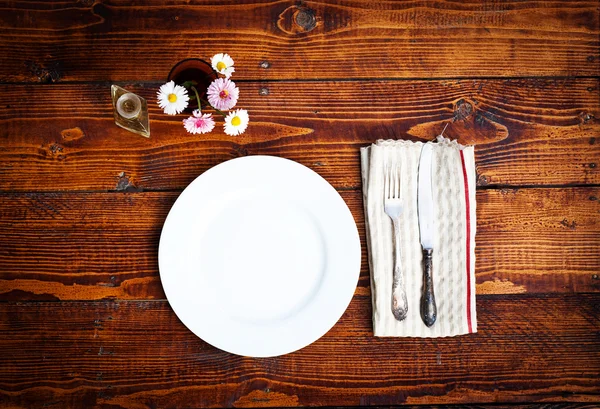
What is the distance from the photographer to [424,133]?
2.91ft

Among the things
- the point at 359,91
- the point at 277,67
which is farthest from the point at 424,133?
the point at 277,67

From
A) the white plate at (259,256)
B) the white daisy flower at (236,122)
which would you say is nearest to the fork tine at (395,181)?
the white plate at (259,256)

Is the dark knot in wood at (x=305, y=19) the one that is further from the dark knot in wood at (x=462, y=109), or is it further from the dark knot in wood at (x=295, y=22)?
the dark knot in wood at (x=462, y=109)

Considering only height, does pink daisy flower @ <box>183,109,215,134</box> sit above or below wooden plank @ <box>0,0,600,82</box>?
below

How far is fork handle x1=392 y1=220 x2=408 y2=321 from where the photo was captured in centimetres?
83

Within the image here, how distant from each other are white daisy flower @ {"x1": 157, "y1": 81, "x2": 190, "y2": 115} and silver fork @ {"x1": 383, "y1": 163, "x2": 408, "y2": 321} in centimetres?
37

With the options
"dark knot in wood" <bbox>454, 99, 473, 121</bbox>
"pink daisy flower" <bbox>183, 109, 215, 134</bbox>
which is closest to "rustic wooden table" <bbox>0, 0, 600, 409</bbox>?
"dark knot in wood" <bbox>454, 99, 473, 121</bbox>

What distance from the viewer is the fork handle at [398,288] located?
2.74 feet

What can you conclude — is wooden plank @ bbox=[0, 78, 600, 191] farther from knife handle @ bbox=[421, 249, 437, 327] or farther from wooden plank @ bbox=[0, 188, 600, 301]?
knife handle @ bbox=[421, 249, 437, 327]

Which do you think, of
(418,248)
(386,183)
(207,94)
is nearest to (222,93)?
(207,94)

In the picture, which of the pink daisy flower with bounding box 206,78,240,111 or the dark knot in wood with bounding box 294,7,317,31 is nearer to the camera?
the pink daisy flower with bounding box 206,78,240,111

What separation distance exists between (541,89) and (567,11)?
0.16 m

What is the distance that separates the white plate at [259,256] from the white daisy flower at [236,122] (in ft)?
0.16

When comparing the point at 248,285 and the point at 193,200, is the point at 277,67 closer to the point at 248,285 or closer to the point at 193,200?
the point at 193,200
